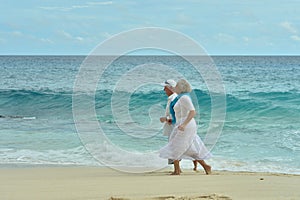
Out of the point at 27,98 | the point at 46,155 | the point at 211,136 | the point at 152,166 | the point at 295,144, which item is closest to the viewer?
the point at 152,166

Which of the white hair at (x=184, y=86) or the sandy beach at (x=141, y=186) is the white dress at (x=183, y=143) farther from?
the sandy beach at (x=141, y=186)

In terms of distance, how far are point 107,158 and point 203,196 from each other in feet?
18.2

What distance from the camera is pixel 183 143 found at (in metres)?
8.38

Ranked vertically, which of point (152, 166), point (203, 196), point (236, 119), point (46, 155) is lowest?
point (203, 196)

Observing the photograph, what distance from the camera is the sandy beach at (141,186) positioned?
6.63 m

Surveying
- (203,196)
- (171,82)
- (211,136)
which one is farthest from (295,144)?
(203,196)

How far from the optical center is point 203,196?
21.2 feet

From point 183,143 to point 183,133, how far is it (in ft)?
0.57

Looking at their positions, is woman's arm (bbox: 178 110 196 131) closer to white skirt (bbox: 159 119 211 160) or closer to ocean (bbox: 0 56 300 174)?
white skirt (bbox: 159 119 211 160)

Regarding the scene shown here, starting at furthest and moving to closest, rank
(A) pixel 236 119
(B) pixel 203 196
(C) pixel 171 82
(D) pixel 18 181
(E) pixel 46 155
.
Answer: (A) pixel 236 119 < (E) pixel 46 155 < (C) pixel 171 82 < (D) pixel 18 181 < (B) pixel 203 196

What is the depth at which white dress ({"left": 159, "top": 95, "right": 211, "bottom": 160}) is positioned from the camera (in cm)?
829

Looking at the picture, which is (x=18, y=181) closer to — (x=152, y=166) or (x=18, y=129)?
(x=152, y=166)

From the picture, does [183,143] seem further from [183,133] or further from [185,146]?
[183,133]

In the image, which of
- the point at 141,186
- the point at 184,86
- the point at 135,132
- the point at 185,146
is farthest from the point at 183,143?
the point at 135,132
